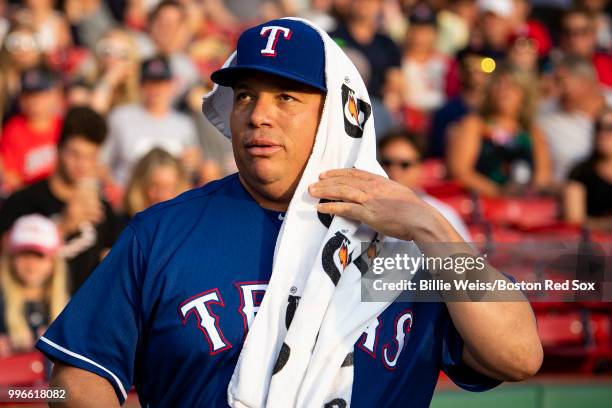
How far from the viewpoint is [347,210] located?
292 cm

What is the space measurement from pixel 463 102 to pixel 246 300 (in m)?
6.28

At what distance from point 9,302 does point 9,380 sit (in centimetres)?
73

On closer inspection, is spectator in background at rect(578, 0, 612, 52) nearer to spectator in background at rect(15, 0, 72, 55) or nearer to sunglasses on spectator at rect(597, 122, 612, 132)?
sunglasses on spectator at rect(597, 122, 612, 132)

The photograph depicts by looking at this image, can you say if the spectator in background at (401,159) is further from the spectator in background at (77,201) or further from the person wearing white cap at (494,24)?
the person wearing white cap at (494,24)

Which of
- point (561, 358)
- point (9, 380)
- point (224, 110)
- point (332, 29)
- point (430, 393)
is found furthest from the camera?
point (332, 29)

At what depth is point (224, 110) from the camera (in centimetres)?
328

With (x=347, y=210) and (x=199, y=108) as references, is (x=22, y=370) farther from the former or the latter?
(x=199, y=108)

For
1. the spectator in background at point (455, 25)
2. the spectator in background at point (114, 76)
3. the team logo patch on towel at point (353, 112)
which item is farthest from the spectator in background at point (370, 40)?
the team logo patch on towel at point (353, 112)

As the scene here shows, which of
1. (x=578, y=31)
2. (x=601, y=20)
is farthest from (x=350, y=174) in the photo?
(x=601, y=20)

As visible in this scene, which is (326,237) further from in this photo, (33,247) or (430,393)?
(33,247)

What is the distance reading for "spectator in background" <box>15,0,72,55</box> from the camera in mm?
9266

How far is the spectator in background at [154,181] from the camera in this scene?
21.5ft

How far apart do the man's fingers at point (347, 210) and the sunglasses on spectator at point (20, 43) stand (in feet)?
19.3

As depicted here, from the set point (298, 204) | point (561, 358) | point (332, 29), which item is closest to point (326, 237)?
point (298, 204)
